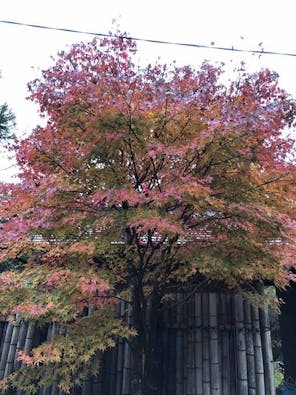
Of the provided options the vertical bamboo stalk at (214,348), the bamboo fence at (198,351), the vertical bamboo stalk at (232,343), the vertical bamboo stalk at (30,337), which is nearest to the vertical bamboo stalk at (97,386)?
the bamboo fence at (198,351)

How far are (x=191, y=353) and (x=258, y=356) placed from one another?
3.14 feet

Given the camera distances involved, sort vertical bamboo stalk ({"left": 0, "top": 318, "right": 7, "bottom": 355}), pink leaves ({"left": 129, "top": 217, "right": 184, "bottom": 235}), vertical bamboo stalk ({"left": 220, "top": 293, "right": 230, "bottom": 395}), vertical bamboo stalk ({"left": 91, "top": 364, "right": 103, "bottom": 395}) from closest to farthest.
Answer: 1. pink leaves ({"left": 129, "top": 217, "right": 184, "bottom": 235})
2. vertical bamboo stalk ({"left": 220, "top": 293, "right": 230, "bottom": 395})
3. vertical bamboo stalk ({"left": 91, "top": 364, "right": 103, "bottom": 395})
4. vertical bamboo stalk ({"left": 0, "top": 318, "right": 7, "bottom": 355})

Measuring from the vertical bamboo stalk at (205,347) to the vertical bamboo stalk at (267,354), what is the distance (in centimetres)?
85

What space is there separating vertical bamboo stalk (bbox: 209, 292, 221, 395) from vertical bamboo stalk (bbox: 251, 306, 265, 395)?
0.55 m

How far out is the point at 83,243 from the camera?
3701mm

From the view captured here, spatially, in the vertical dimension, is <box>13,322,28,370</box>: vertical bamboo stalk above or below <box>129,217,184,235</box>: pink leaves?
below

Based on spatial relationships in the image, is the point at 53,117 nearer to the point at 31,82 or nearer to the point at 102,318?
the point at 31,82

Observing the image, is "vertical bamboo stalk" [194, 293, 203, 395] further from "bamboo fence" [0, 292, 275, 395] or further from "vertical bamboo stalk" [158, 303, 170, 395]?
"vertical bamboo stalk" [158, 303, 170, 395]

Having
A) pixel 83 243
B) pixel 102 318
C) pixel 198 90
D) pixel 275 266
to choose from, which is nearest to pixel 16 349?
pixel 102 318

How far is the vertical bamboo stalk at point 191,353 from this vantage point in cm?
511

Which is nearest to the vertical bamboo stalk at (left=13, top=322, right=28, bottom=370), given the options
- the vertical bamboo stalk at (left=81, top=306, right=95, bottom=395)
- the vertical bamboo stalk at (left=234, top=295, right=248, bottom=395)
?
the vertical bamboo stalk at (left=81, top=306, right=95, bottom=395)

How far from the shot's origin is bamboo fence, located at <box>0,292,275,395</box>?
511 centimetres

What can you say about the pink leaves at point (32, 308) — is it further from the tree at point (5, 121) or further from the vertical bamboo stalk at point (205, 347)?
the tree at point (5, 121)

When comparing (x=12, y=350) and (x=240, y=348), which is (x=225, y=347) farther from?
(x=12, y=350)
